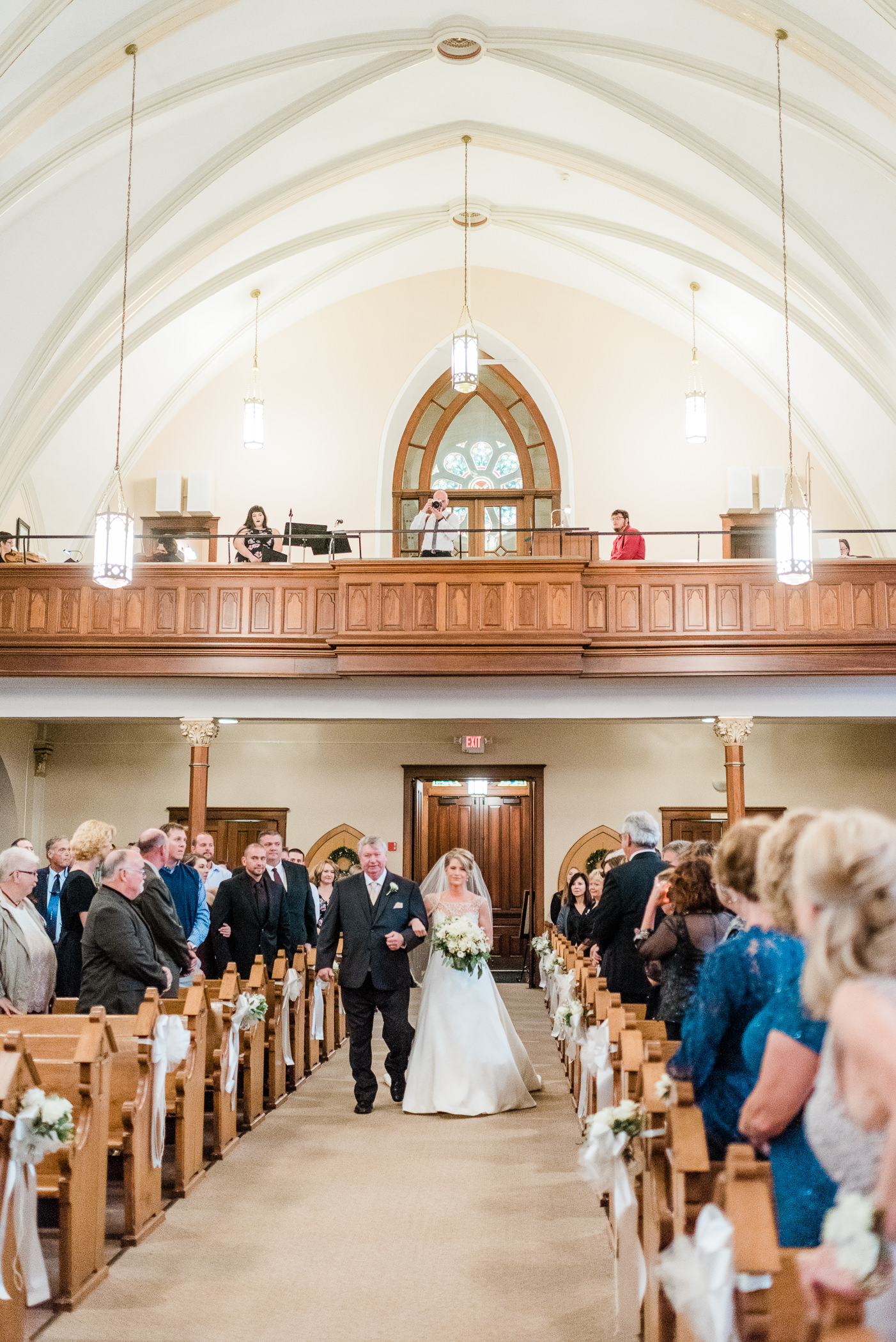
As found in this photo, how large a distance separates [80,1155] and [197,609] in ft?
30.4

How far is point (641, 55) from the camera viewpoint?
11.9 metres

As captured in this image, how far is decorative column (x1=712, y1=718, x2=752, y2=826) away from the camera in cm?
1349

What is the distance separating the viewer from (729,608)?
13.1 metres

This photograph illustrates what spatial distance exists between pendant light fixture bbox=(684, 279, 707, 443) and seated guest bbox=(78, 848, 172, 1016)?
1208 centimetres

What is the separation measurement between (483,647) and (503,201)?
708 centimetres

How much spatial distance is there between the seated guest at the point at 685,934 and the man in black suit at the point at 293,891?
169 inches

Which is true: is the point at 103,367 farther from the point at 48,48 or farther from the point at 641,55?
the point at 641,55

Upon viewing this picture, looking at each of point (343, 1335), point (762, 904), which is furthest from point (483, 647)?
point (762, 904)

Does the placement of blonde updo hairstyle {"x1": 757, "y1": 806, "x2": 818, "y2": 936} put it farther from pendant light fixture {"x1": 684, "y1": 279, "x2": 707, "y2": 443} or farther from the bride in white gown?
pendant light fixture {"x1": 684, "y1": 279, "x2": 707, "y2": 443}

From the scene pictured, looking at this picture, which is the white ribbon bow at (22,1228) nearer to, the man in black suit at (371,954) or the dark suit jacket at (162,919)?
the dark suit jacket at (162,919)

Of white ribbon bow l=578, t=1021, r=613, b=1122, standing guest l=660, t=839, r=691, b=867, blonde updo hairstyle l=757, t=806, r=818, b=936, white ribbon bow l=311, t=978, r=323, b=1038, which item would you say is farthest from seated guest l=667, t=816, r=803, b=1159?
white ribbon bow l=311, t=978, r=323, b=1038

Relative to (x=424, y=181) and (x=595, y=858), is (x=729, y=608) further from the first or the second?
(x=424, y=181)

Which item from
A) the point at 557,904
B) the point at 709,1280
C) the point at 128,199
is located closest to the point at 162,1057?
the point at 709,1280

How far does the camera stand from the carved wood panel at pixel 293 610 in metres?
13.2
